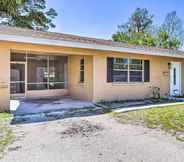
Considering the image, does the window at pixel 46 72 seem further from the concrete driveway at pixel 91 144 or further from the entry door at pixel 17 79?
the concrete driveway at pixel 91 144

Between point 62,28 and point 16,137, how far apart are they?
25171 millimetres

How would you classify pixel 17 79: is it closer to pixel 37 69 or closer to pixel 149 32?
pixel 37 69

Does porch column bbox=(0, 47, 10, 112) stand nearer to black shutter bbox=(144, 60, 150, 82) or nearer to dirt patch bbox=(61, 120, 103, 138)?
dirt patch bbox=(61, 120, 103, 138)

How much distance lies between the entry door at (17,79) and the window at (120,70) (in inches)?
221

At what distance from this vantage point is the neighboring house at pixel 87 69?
10.8m

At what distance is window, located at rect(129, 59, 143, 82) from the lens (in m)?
13.2

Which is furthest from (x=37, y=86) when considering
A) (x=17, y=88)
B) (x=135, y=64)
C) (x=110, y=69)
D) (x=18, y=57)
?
(x=135, y=64)

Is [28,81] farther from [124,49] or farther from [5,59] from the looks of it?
[124,49]

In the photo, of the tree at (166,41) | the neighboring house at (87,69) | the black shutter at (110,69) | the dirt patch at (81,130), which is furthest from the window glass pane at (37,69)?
the tree at (166,41)

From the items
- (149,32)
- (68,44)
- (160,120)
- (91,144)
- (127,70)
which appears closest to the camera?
(91,144)

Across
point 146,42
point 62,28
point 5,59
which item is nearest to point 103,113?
point 5,59

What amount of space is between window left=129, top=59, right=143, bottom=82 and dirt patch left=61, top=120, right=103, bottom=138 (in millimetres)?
6924

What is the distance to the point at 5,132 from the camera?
5.93 metres

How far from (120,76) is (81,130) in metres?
6.98
